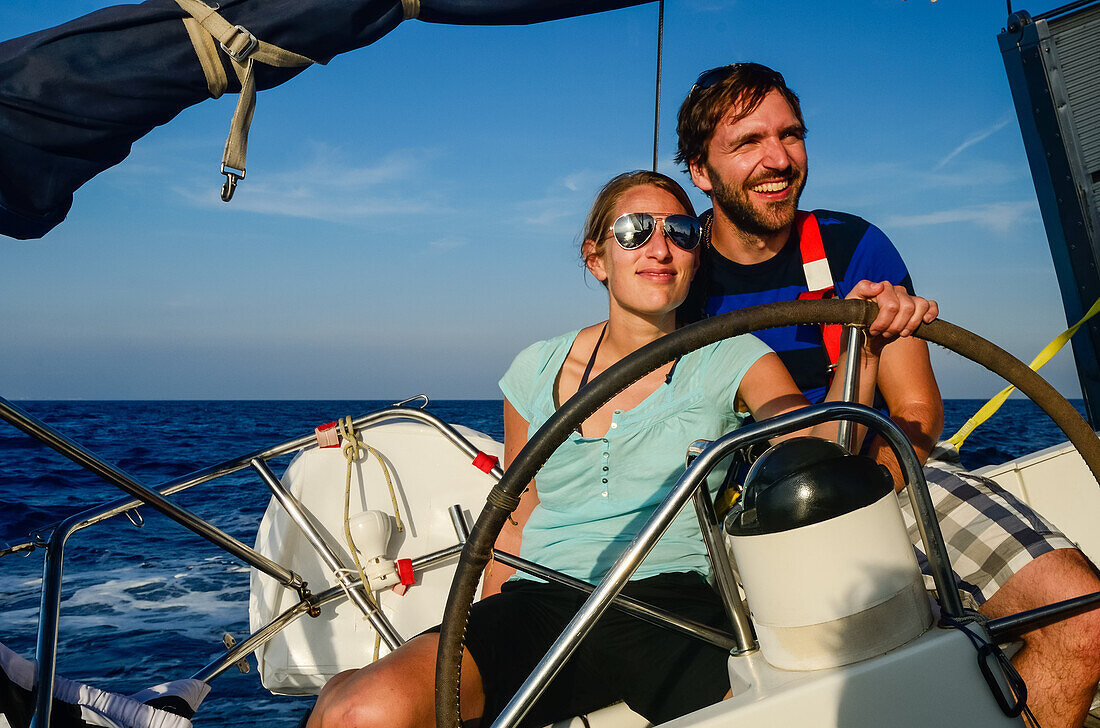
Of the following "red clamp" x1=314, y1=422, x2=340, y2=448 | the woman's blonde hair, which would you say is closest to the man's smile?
the woman's blonde hair

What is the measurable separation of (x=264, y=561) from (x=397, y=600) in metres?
0.56

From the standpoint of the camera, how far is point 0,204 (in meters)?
1.06

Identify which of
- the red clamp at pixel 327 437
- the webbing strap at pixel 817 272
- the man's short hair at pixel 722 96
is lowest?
the red clamp at pixel 327 437

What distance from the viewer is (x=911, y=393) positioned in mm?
1943

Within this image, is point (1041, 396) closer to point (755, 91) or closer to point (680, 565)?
point (680, 565)

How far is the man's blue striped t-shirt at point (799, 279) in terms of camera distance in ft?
6.94

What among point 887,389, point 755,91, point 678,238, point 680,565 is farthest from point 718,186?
point 680,565

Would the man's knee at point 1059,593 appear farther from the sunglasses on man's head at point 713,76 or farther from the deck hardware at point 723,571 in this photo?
the sunglasses on man's head at point 713,76

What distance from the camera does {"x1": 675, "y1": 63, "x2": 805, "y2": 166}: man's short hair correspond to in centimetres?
224

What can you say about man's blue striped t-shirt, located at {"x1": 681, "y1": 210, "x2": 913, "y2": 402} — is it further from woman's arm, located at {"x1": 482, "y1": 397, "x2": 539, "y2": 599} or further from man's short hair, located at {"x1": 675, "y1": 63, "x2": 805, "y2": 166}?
woman's arm, located at {"x1": 482, "y1": 397, "x2": 539, "y2": 599}

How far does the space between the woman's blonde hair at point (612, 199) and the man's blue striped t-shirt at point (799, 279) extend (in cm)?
33

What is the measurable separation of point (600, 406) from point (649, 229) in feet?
2.79

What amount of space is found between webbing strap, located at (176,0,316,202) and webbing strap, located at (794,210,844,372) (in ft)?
4.58

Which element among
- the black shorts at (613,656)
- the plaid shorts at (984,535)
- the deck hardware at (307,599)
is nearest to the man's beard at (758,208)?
the plaid shorts at (984,535)
